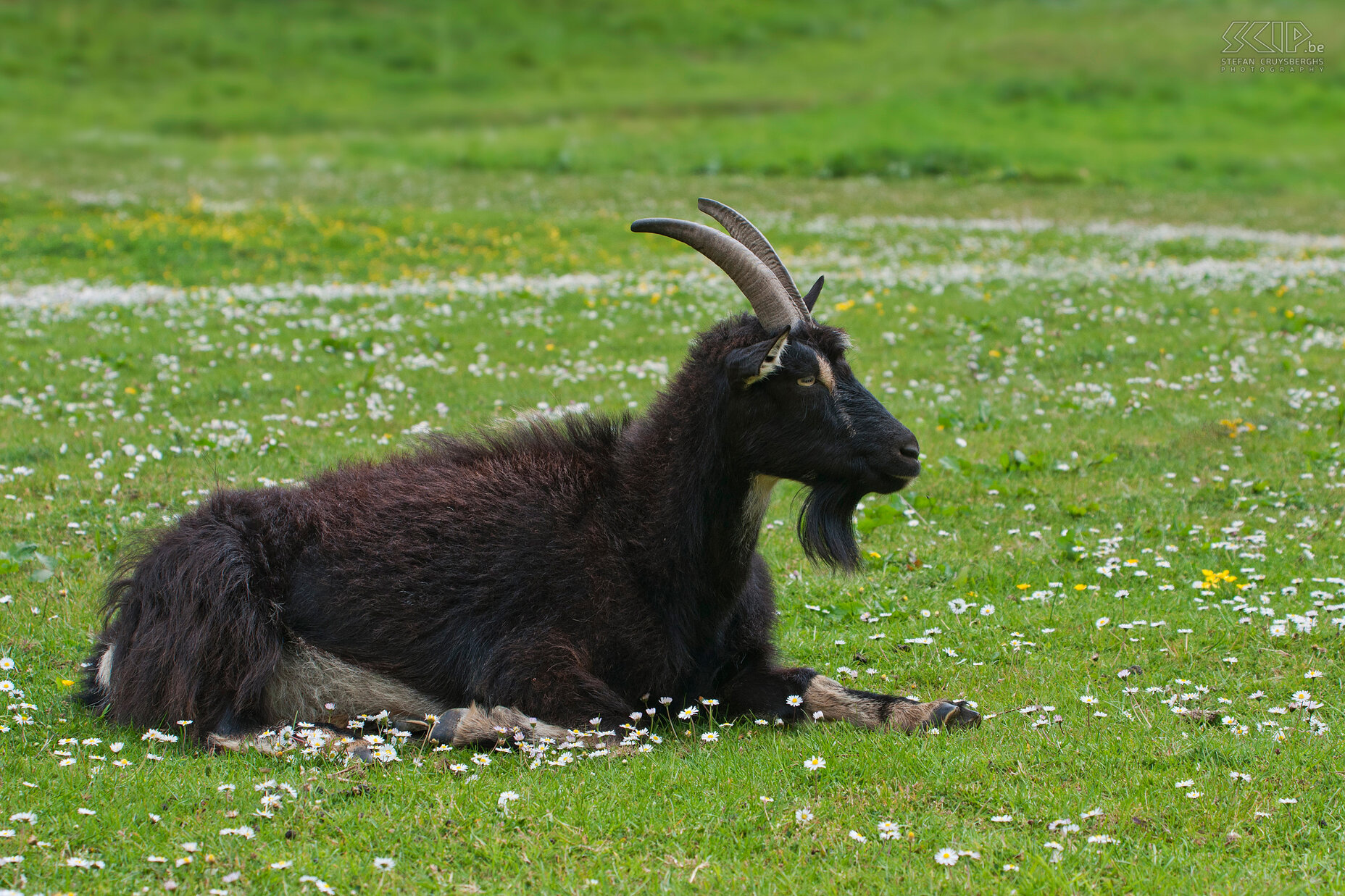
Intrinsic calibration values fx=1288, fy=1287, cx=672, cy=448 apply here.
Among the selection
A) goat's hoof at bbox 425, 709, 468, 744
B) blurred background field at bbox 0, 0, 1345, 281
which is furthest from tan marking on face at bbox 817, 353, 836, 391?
blurred background field at bbox 0, 0, 1345, 281

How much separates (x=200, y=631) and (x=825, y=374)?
3319mm

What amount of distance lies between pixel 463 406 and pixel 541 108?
41.8 meters

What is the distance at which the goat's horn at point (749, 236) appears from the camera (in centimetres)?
688

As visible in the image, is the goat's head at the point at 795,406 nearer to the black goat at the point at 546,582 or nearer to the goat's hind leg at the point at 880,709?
the black goat at the point at 546,582

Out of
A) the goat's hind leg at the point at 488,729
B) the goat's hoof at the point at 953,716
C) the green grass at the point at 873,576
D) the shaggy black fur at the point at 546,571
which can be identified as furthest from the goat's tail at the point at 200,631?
the goat's hoof at the point at 953,716

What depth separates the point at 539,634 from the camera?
6.25m

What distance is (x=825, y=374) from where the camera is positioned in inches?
256

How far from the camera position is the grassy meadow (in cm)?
492

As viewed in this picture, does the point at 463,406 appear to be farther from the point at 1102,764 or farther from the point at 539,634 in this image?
the point at 1102,764

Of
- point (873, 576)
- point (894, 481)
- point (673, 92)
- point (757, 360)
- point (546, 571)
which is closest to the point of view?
point (757, 360)

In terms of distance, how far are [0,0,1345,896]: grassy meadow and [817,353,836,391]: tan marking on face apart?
171 centimetres

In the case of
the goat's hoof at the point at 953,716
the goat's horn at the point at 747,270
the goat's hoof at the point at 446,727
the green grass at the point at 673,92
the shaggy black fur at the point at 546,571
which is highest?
the green grass at the point at 673,92

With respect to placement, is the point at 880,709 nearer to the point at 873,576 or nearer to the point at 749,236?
the point at 873,576

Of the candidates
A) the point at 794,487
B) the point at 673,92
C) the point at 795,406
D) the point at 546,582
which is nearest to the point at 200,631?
the point at 546,582
